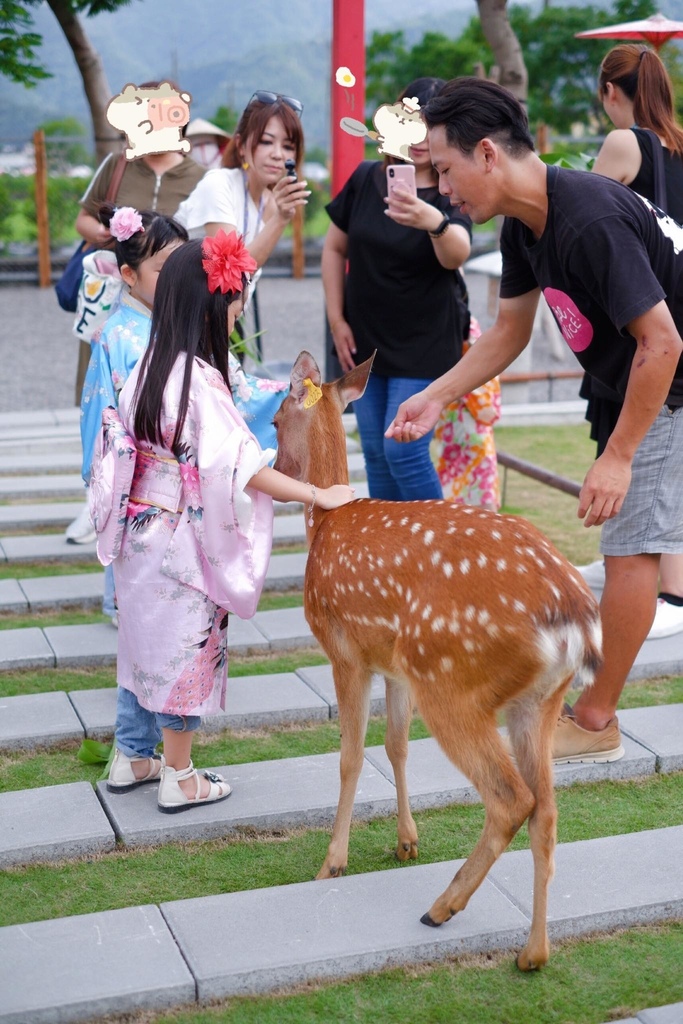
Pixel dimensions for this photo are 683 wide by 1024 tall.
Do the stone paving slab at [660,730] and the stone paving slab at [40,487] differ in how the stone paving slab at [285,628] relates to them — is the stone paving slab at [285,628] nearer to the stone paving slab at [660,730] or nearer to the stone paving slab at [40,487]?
the stone paving slab at [660,730]

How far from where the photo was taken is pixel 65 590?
4.89 metres

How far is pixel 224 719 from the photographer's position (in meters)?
3.72

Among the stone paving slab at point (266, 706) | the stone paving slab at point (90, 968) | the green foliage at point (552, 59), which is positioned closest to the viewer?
the stone paving slab at point (90, 968)

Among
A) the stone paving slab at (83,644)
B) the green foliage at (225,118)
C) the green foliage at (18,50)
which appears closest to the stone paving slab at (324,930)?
the stone paving slab at (83,644)

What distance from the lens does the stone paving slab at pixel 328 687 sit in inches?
152

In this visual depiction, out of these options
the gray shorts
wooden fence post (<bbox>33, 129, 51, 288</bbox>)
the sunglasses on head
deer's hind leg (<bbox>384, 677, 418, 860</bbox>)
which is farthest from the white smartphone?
wooden fence post (<bbox>33, 129, 51, 288</bbox>)

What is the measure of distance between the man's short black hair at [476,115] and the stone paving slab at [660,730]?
1.87m

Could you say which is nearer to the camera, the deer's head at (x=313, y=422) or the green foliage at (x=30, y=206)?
the deer's head at (x=313, y=422)

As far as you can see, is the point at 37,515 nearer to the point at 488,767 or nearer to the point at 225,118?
the point at 488,767

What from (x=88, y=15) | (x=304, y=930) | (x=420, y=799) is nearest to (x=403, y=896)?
(x=304, y=930)

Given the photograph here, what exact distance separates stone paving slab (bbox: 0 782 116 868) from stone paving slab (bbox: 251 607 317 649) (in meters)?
1.28

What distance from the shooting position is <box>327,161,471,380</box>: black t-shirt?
4.24 meters

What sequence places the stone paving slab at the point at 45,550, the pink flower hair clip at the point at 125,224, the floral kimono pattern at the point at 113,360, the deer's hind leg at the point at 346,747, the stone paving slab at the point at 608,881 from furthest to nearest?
1. the stone paving slab at the point at 45,550
2. the floral kimono pattern at the point at 113,360
3. the pink flower hair clip at the point at 125,224
4. the deer's hind leg at the point at 346,747
5. the stone paving slab at the point at 608,881

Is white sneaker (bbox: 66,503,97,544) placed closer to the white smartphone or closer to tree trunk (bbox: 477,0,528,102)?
the white smartphone
